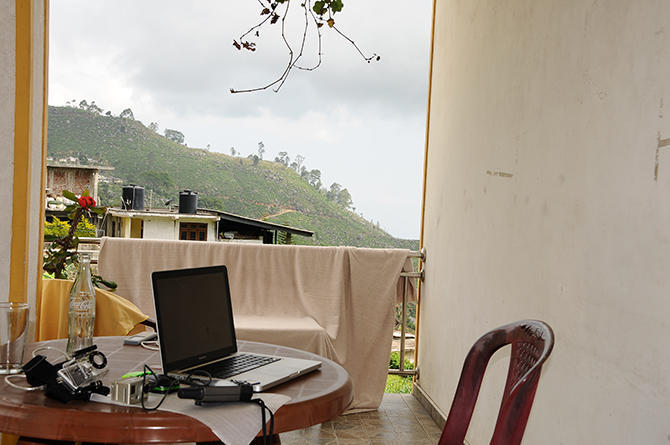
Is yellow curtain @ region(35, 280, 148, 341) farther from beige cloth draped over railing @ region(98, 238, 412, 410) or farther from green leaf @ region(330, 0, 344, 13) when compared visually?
green leaf @ region(330, 0, 344, 13)

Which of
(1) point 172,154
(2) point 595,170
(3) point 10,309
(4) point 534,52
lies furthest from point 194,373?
(1) point 172,154

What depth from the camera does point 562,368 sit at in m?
1.99

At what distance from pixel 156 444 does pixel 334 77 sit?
11.9m

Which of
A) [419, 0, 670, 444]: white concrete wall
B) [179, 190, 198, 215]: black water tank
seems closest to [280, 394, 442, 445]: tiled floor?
[419, 0, 670, 444]: white concrete wall

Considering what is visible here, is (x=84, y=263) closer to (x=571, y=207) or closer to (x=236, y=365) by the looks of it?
(x=236, y=365)

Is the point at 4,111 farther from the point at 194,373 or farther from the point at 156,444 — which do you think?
the point at 156,444

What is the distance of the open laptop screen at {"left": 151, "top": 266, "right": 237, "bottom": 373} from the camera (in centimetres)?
147

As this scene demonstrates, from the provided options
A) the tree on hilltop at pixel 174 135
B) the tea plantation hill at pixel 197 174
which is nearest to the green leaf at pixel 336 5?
the tea plantation hill at pixel 197 174

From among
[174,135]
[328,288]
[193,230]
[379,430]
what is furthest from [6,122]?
[174,135]

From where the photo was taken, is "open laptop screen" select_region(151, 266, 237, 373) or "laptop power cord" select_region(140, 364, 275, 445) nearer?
"laptop power cord" select_region(140, 364, 275, 445)

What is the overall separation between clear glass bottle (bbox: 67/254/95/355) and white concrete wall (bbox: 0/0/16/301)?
947 mm

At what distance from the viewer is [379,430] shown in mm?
3475

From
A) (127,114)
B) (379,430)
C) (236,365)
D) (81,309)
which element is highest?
(127,114)

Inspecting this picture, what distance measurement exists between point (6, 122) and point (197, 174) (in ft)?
25.6
